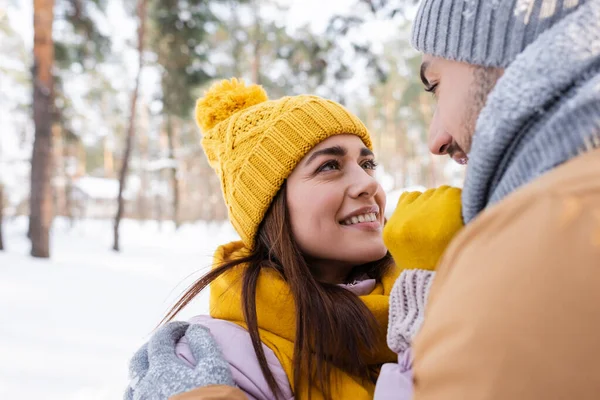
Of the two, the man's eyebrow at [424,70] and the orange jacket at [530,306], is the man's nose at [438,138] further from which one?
the orange jacket at [530,306]

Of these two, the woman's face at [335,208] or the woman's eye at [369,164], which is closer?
the woman's face at [335,208]

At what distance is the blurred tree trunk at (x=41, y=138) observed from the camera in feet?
30.9

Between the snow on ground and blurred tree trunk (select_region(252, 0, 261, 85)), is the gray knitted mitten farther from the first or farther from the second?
blurred tree trunk (select_region(252, 0, 261, 85))

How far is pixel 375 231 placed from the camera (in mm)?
1897

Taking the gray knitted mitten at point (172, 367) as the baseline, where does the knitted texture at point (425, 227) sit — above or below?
above

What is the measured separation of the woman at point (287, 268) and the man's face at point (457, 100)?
755 mm

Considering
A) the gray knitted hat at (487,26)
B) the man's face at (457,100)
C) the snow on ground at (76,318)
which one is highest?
the gray knitted hat at (487,26)

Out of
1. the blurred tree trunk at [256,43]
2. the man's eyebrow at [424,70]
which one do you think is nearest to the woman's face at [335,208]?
the man's eyebrow at [424,70]

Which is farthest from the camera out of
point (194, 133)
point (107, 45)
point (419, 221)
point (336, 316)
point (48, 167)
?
point (194, 133)

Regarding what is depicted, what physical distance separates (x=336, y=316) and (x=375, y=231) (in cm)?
44

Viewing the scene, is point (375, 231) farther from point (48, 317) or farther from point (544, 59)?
point (48, 317)

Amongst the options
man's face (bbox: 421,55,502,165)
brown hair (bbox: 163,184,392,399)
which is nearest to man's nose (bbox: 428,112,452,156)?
man's face (bbox: 421,55,502,165)

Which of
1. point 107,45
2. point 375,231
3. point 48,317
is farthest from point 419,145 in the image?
point 375,231

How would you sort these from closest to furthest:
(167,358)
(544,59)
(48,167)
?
(544,59)
(167,358)
(48,167)
